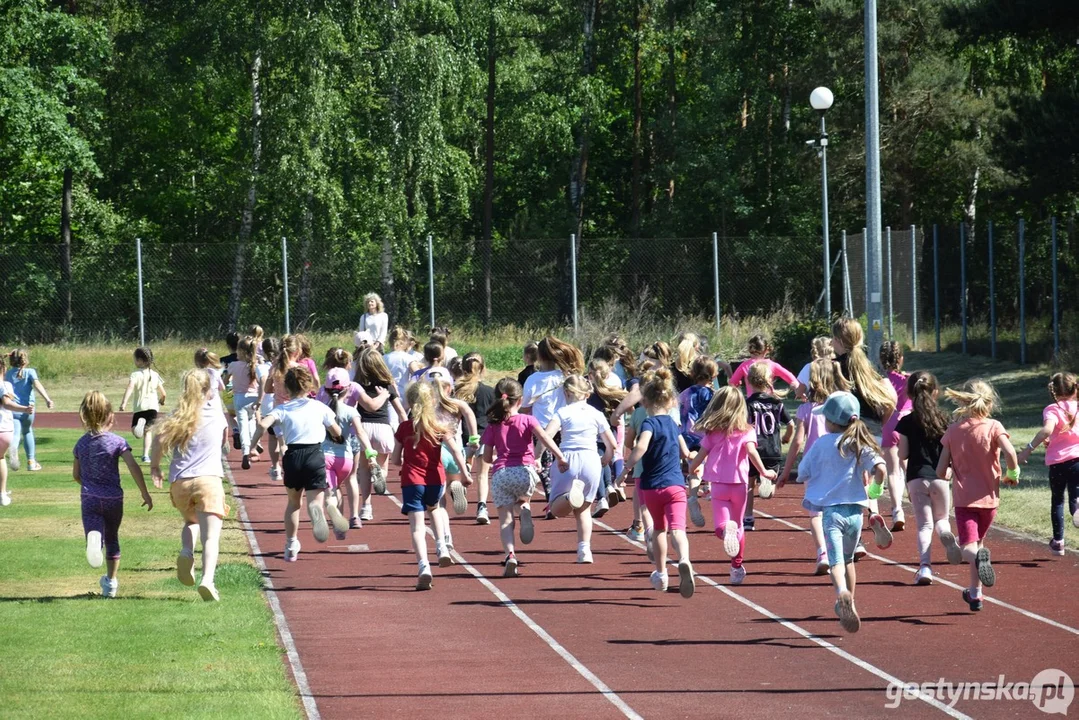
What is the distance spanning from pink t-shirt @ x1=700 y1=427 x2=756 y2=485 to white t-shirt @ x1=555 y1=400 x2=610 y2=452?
111 cm

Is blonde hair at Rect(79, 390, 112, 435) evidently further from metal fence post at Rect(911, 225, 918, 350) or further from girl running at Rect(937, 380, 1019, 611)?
metal fence post at Rect(911, 225, 918, 350)

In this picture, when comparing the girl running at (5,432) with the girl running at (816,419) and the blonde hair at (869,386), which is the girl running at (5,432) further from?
the blonde hair at (869,386)

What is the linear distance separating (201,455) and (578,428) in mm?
3098

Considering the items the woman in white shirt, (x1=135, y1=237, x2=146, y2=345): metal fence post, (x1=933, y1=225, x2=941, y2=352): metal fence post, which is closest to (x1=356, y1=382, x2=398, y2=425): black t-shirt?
the woman in white shirt

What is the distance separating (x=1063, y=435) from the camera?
12148 millimetres

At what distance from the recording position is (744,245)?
36.1m

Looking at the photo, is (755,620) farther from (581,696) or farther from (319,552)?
(319,552)

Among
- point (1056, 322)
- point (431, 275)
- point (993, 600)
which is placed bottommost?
point (993, 600)

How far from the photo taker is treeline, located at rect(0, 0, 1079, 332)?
118 ft

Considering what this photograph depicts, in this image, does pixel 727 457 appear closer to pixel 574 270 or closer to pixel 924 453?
pixel 924 453

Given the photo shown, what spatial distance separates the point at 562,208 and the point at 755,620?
42.3 metres

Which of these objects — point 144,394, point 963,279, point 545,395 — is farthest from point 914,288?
point 545,395

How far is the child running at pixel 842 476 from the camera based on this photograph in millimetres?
9578

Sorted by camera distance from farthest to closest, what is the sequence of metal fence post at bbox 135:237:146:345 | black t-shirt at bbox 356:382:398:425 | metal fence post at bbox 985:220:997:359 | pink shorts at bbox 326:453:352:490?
1. metal fence post at bbox 135:237:146:345
2. metal fence post at bbox 985:220:997:359
3. black t-shirt at bbox 356:382:398:425
4. pink shorts at bbox 326:453:352:490
